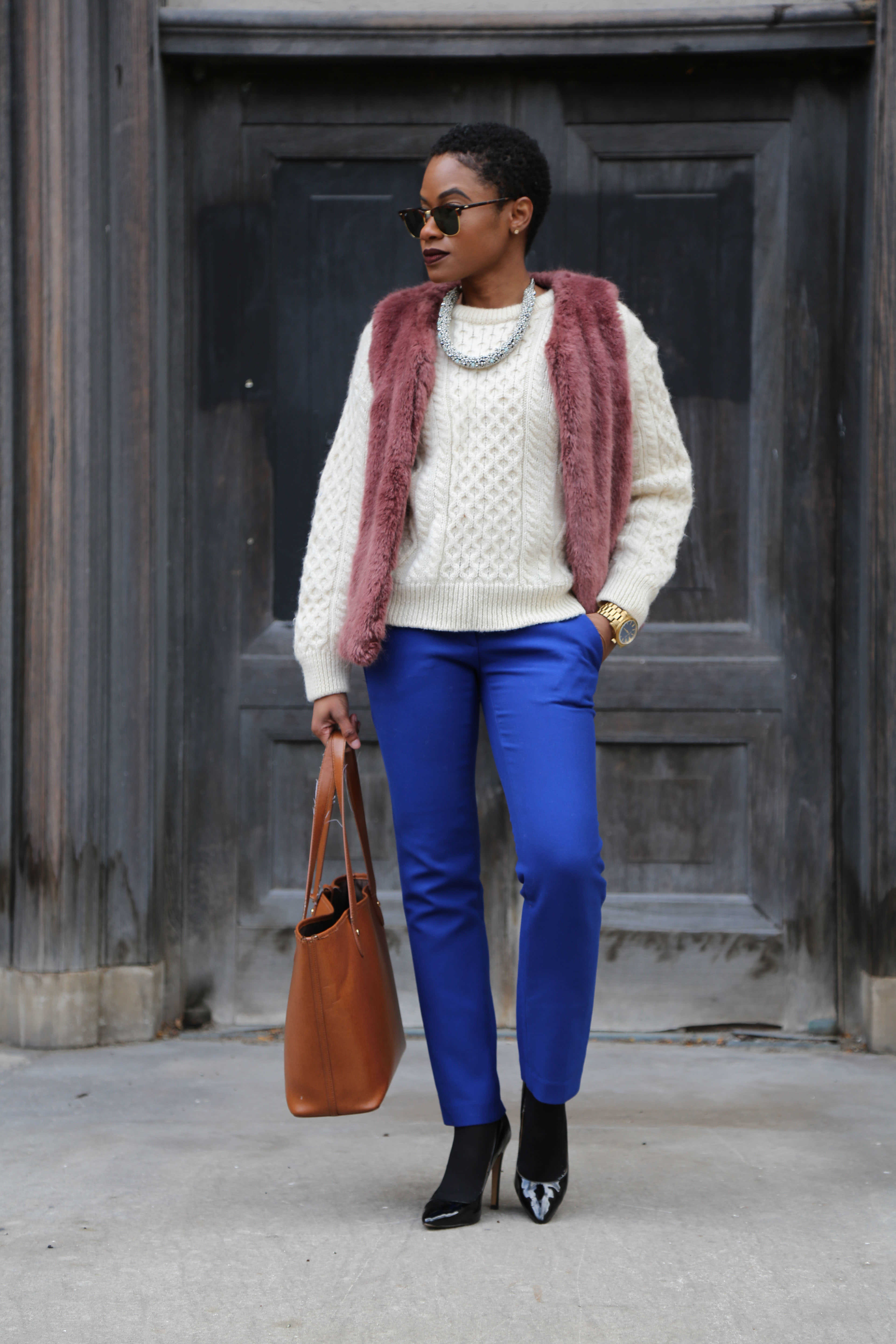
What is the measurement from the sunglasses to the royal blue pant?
71 centimetres

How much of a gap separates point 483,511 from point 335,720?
0.48 m

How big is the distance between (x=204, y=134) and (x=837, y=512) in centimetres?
206

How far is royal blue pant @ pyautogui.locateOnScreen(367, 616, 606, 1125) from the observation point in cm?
229

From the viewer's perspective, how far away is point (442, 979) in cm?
243

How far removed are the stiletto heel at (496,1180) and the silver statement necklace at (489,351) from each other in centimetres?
143

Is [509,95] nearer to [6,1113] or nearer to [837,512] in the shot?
[837,512]

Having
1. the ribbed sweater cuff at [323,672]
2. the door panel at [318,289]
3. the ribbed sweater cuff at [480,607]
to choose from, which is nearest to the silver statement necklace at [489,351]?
the ribbed sweater cuff at [480,607]

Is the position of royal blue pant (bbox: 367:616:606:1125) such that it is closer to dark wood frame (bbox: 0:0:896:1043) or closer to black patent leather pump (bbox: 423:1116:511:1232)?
black patent leather pump (bbox: 423:1116:511:1232)

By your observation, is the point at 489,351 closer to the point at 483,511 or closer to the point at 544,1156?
the point at 483,511

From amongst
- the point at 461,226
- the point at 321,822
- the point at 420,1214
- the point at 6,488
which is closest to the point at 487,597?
the point at 321,822

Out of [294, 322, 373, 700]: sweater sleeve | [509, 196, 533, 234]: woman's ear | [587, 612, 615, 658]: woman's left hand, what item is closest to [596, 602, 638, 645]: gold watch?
[587, 612, 615, 658]: woman's left hand

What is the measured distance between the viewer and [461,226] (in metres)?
2.36

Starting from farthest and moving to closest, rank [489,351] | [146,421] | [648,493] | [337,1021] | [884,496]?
[146,421]
[884,496]
[648,493]
[489,351]
[337,1021]

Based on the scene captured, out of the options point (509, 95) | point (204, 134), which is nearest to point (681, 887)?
point (509, 95)
